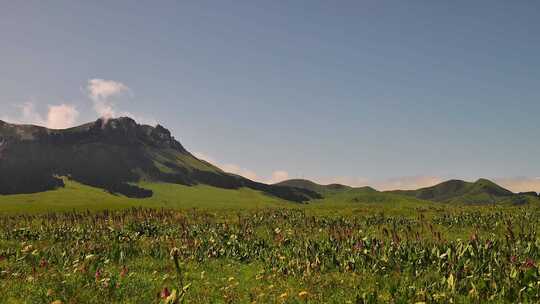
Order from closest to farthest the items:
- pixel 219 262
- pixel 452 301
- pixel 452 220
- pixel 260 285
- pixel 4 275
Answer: pixel 452 301 → pixel 260 285 → pixel 4 275 → pixel 219 262 → pixel 452 220

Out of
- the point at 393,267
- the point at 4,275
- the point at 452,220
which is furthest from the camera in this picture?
the point at 452,220

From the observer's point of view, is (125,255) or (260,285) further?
(125,255)

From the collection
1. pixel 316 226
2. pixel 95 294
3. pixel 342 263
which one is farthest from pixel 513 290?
pixel 316 226

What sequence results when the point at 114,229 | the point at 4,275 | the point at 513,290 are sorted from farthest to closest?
the point at 114,229
the point at 4,275
the point at 513,290

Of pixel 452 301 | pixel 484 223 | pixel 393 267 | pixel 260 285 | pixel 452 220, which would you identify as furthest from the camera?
pixel 452 220

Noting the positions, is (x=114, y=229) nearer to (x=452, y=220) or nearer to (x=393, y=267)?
(x=393, y=267)

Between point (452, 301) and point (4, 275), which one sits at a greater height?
point (452, 301)

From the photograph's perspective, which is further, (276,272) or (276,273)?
(276,272)

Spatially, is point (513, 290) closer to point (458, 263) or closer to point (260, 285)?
point (458, 263)

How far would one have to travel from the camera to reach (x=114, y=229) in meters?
27.8

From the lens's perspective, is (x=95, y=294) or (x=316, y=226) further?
(x=316, y=226)

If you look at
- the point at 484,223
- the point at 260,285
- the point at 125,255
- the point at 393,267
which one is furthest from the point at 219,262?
the point at 484,223

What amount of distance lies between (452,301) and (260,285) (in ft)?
17.5

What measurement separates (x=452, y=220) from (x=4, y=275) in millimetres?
30205
